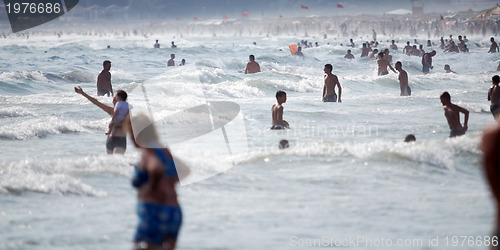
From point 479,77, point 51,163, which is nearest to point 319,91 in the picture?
point 479,77

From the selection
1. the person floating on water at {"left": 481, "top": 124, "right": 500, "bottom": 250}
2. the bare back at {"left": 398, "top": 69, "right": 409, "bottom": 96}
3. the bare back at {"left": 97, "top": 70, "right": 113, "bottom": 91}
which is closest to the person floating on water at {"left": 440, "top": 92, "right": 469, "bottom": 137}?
the person floating on water at {"left": 481, "top": 124, "right": 500, "bottom": 250}

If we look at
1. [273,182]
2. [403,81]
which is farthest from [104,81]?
[273,182]

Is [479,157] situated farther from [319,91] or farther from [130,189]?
[319,91]

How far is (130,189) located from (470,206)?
3.78 meters

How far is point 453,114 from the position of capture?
10.8 meters

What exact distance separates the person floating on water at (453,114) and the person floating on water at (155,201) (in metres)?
6.89

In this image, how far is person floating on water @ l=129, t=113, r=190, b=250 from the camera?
4418mm

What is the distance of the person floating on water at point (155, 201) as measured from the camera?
4.42 m

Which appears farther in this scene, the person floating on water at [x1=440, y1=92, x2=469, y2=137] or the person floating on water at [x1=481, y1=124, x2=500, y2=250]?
the person floating on water at [x1=440, y1=92, x2=469, y2=137]

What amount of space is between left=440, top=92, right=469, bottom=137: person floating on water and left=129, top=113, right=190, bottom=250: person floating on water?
6.89 metres

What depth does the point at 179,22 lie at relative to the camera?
4695 inches

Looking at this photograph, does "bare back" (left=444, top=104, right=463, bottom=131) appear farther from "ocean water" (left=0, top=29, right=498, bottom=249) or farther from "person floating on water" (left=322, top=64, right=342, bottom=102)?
"person floating on water" (left=322, top=64, right=342, bottom=102)

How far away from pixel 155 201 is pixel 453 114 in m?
→ 7.24

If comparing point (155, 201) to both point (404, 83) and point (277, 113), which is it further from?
point (404, 83)
